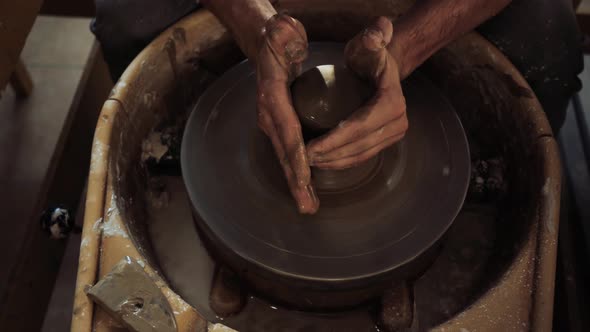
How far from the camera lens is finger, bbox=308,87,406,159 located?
121 cm

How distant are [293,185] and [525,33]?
879mm

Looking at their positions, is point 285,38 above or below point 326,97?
above

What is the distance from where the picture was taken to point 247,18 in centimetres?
152

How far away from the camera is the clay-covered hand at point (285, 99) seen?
1217mm

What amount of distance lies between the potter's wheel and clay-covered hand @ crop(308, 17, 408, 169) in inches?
6.8

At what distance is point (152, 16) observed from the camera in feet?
5.62

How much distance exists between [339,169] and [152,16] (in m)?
0.81

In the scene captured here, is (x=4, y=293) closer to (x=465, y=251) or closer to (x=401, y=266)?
(x=401, y=266)

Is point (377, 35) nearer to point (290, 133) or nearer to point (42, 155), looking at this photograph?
point (290, 133)

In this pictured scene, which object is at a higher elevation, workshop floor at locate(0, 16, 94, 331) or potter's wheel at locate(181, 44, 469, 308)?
potter's wheel at locate(181, 44, 469, 308)

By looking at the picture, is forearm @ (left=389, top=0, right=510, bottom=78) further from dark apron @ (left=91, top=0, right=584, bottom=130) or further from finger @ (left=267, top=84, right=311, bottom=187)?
finger @ (left=267, top=84, right=311, bottom=187)

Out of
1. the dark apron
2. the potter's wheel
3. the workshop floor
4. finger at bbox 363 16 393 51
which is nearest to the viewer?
finger at bbox 363 16 393 51

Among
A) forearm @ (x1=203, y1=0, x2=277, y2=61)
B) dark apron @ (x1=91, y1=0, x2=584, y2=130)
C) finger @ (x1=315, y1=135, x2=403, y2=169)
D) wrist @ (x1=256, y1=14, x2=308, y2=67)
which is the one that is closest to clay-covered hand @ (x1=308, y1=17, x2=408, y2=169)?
finger @ (x1=315, y1=135, x2=403, y2=169)

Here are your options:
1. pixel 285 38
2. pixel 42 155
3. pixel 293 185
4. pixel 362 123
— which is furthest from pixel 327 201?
pixel 42 155
